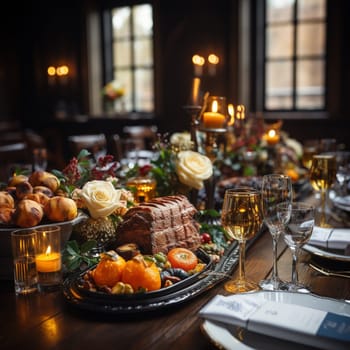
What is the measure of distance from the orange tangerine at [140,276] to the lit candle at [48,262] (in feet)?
0.61

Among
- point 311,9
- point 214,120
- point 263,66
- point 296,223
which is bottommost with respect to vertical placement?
point 296,223

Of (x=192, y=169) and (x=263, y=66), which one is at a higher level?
(x=263, y=66)

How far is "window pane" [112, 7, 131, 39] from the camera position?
596 cm

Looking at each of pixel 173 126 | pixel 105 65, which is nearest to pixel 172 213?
pixel 173 126

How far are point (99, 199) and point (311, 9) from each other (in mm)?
4242

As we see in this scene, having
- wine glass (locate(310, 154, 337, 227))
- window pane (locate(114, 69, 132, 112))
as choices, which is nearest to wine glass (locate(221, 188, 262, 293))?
wine glass (locate(310, 154, 337, 227))

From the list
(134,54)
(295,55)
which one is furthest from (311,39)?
(134,54)

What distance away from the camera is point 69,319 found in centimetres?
96

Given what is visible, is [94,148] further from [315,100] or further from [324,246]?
[315,100]

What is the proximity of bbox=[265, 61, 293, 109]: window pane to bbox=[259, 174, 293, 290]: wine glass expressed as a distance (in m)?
4.06

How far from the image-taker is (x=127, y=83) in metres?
6.12

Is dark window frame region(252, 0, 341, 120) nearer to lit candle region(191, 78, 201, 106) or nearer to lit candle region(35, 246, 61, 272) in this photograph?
lit candle region(191, 78, 201, 106)

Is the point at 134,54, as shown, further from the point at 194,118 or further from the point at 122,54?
the point at 194,118

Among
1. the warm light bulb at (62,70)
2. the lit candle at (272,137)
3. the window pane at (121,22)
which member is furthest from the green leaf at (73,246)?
the warm light bulb at (62,70)
